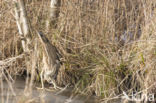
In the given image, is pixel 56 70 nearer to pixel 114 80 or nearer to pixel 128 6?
pixel 114 80

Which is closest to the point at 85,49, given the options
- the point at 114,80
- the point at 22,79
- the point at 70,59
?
the point at 70,59

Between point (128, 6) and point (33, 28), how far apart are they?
5.58 ft

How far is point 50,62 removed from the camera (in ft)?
14.8

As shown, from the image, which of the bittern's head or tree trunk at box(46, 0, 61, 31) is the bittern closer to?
the bittern's head

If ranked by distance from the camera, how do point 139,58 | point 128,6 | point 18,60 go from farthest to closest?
point 128,6, point 18,60, point 139,58

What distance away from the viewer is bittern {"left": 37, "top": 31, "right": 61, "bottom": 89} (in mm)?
4409

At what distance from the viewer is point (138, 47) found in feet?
14.0

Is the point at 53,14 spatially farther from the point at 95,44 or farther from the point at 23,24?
the point at 95,44

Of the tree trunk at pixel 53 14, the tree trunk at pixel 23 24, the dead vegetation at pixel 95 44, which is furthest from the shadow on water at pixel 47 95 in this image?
the tree trunk at pixel 53 14

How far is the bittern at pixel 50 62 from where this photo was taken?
4.41 m

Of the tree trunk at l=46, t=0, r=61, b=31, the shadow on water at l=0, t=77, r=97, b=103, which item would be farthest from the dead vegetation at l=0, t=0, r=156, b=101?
the shadow on water at l=0, t=77, r=97, b=103

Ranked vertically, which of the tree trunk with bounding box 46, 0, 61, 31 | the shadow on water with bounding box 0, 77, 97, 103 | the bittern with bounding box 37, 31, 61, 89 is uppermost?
the tree trunk with bounding box 46, 0, 61, 31

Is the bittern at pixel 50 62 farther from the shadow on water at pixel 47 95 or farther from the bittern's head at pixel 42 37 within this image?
the shadow on water at pixel 47 95

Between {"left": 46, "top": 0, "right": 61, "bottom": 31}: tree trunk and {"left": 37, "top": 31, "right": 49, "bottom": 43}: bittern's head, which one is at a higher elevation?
{"left": 46, "top": 0, "right": 61, "bottom": 31}: tree trunk
